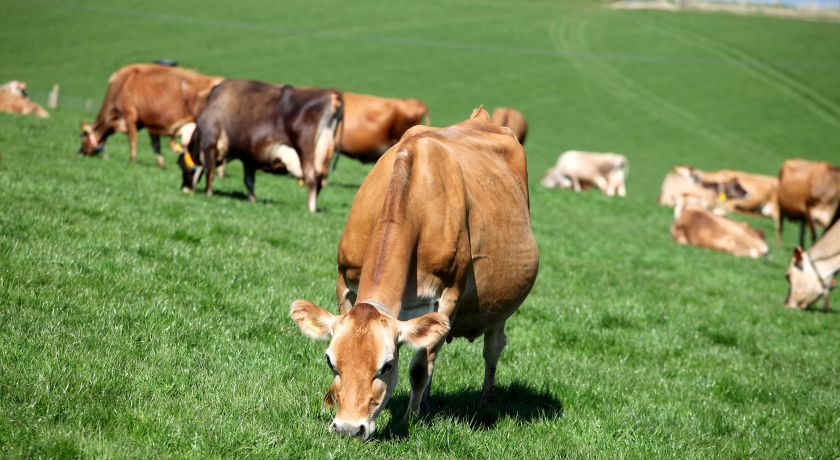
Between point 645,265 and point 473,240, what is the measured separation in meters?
12.0

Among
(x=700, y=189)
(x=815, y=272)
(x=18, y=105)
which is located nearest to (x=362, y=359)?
(x=815, y=272)

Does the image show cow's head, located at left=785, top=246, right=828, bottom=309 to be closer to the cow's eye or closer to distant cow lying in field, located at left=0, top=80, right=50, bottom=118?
the cow's eye

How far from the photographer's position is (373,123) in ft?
82.9

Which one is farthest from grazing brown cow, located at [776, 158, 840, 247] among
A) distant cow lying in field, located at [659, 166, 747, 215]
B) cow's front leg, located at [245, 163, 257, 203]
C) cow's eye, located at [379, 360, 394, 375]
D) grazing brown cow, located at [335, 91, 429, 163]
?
cow's eye, located at [379, 360, 394, 375]

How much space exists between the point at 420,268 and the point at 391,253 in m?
0.36

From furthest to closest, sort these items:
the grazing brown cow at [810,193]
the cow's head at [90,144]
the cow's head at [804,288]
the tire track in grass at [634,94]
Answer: the tire track in grass at [634,94] → the grazing brown cow at [810,193] → the cow's head at [90,144] → the cow's head at [804,288]

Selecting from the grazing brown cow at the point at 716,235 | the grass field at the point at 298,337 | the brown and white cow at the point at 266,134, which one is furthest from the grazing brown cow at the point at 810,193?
the brown and white cow at the point at 266,134

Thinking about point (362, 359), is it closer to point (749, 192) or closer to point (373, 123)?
point (373, 123)

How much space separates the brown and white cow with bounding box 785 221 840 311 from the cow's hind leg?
983cm

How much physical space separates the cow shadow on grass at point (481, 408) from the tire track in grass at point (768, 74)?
176 feet

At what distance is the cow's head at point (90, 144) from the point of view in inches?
747

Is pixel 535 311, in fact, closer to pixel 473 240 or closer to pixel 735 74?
pixel 473 240

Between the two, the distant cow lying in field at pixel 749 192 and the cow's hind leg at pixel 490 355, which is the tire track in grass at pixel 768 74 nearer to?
the distant cow lying in field at pixel 749 192

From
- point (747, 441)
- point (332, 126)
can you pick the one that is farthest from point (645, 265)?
point (747, 441)
